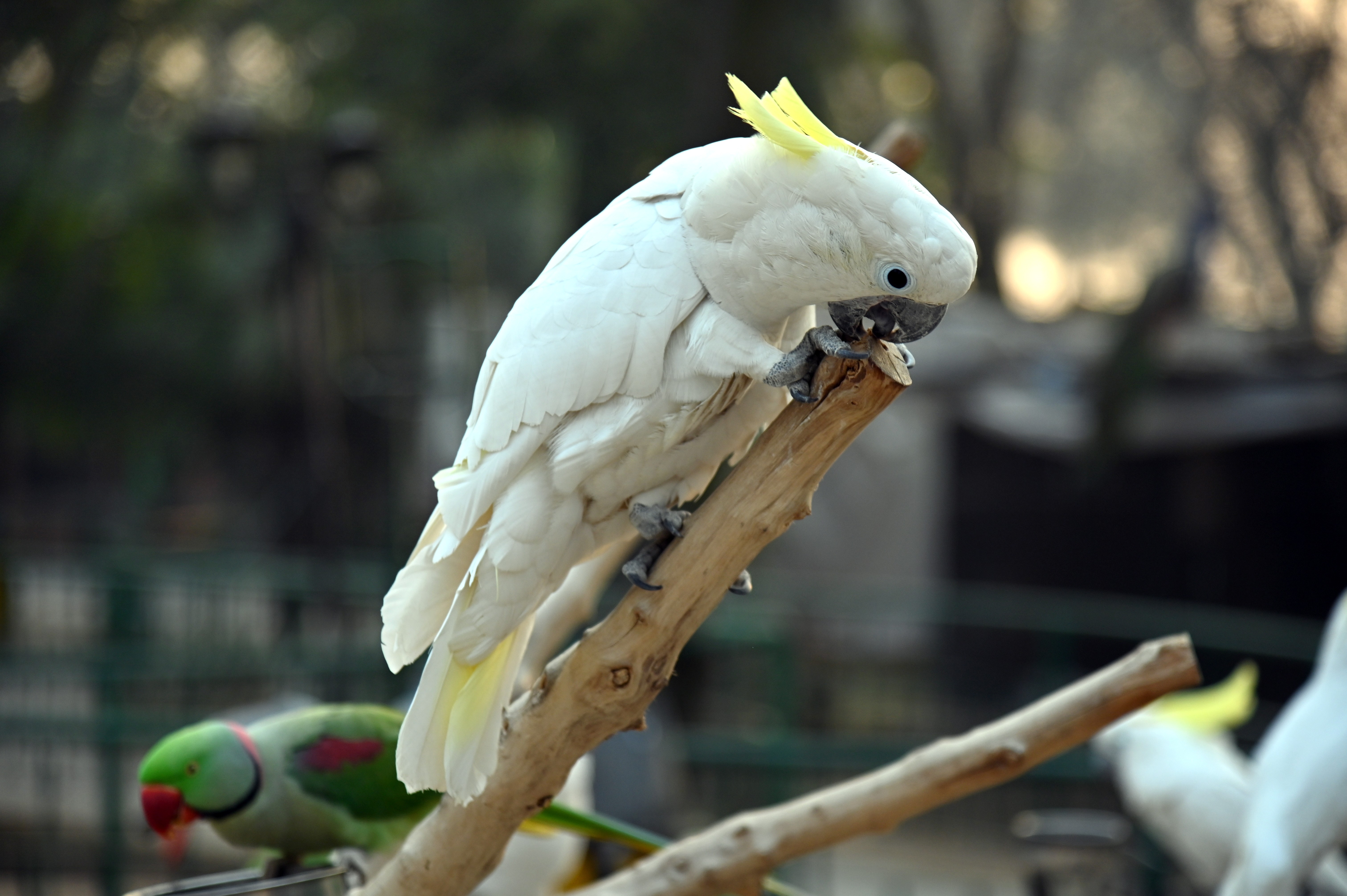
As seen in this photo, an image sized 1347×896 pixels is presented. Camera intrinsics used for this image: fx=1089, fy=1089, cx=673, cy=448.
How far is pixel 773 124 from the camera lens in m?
0.93

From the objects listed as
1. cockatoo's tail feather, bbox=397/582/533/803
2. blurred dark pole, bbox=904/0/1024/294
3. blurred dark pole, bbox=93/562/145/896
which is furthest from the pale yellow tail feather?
blurred dark pole, bbox=904/0/1024/294

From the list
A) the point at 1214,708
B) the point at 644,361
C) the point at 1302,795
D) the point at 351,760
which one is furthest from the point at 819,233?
the point at 1214,708

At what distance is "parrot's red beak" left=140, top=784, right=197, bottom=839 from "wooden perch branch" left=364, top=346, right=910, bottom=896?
0.89 feet

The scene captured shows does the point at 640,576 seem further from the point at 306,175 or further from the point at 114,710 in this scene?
the point at 306,175

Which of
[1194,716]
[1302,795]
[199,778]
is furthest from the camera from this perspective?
[1194,716]

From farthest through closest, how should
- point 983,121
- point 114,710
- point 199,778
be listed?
point 983,121, point 114,710, point 199,778

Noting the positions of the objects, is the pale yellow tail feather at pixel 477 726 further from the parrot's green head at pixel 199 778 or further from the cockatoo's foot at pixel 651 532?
the parrot's green head at pixel 199 778

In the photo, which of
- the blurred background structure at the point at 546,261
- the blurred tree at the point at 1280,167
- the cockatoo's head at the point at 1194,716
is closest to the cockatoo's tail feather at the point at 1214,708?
the cockatoo's head at the point at 1194,716

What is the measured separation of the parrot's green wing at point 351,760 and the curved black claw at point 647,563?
41 cm

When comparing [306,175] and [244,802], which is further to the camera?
[306,175]

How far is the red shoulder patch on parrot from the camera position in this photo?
1.28 m

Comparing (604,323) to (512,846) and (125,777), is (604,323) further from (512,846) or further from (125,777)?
(125,777)

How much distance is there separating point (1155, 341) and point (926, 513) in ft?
6.71

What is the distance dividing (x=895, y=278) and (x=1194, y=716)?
1516 mm
